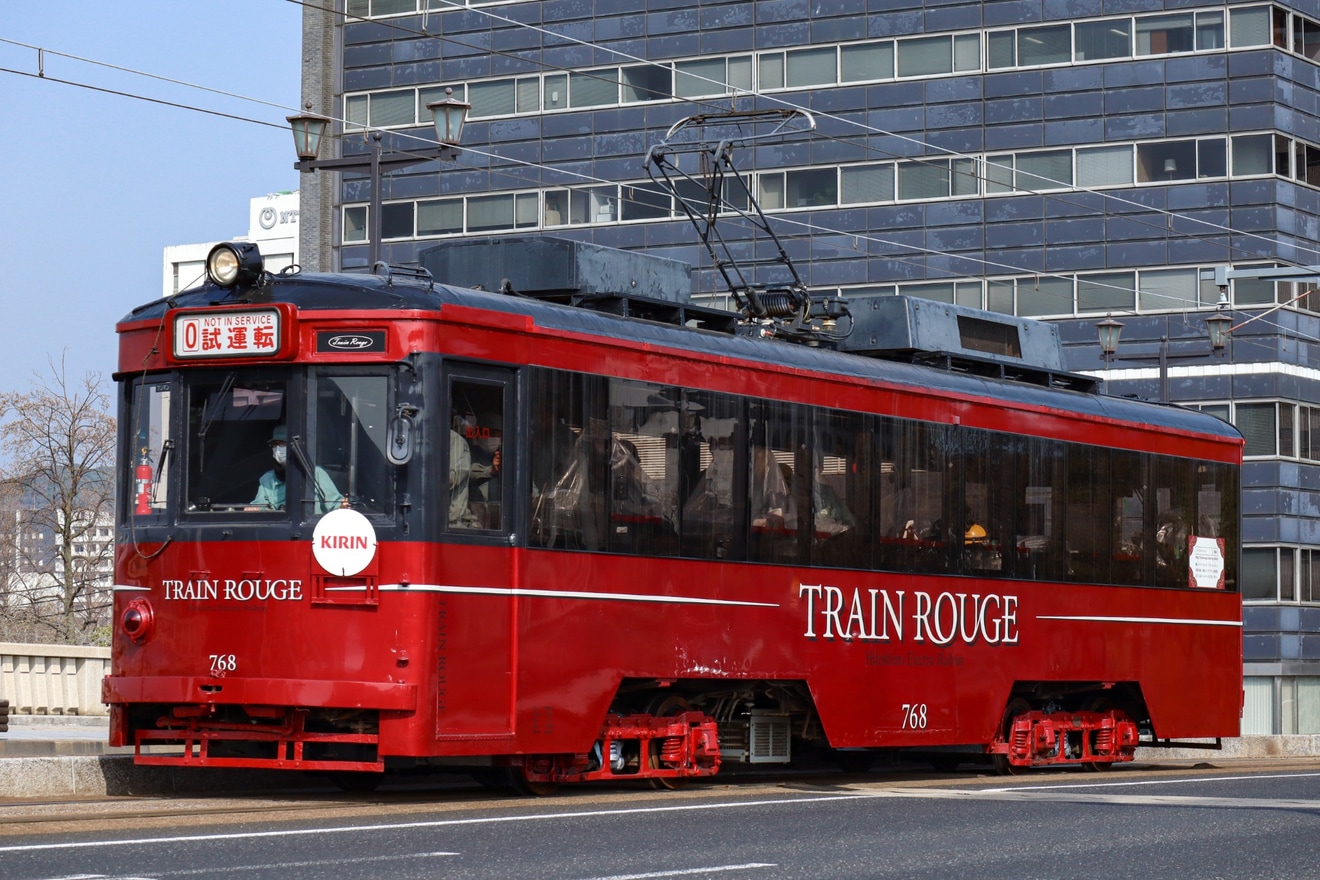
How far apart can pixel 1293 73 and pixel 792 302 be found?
109ft

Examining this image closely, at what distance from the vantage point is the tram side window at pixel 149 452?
45.3 ft

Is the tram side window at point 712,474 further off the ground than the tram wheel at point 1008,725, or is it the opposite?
the tram side window at point 712,474

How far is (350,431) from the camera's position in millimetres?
13477

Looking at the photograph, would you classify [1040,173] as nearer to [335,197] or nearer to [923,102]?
[923,102]

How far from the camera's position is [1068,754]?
1945 centimetres

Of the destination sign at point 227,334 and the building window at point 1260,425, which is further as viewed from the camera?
the building window at point 1260,425

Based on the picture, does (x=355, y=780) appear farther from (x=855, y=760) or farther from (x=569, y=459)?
(x=855, y=760)

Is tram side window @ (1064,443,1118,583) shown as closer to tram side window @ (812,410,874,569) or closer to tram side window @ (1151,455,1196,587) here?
tram side window @ (1151,455,1196,587)

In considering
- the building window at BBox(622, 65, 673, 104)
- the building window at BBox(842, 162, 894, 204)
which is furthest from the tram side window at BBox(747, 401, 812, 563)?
the building window at BBox(622, 65, 673, 104)

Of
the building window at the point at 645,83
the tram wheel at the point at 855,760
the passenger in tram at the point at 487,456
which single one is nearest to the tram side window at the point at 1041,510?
the tram wheel at the point at 855,760

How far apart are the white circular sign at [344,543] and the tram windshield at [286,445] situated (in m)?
0.14

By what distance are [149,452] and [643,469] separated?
10.9 feet

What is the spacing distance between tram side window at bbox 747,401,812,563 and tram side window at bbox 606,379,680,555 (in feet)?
2.88

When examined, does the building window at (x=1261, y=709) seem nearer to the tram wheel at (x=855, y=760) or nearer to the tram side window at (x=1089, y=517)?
the tram side window at (x=1089, y=517)
